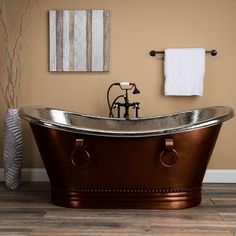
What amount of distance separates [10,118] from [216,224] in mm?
1856

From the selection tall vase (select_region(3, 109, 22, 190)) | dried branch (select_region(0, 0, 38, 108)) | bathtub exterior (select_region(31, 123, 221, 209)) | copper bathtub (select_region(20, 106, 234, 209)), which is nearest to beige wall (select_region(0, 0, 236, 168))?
dried branch (select_region(0, 0, 38, 108))

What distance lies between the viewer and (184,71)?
3414 millimetres

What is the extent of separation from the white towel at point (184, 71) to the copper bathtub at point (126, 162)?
0.75m

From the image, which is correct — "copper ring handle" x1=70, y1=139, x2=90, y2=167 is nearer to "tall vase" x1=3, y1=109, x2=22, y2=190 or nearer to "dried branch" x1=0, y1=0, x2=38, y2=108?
"tall vase" x1=3, y1=109, x2=22, y2=190

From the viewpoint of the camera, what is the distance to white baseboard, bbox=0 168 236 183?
354 cm

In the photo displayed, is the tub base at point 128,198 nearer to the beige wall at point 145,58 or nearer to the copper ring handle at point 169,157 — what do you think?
the copper ring handle at point 169,157

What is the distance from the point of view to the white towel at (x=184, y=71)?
11.1ft

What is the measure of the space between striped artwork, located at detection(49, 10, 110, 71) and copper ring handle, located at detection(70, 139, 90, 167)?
3.80 feet

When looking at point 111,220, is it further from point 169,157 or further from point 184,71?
point 184,71

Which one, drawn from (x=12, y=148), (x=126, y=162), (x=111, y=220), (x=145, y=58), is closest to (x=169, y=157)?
(x=126, y=162)

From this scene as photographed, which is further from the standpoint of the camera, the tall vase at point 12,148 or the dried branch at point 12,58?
the dried branch at point 12,58

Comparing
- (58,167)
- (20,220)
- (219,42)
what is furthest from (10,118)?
(219,42)

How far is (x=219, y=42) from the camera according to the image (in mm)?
3498

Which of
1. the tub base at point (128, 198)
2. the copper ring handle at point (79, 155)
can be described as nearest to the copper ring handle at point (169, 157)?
the tub base at point (128, 198)
